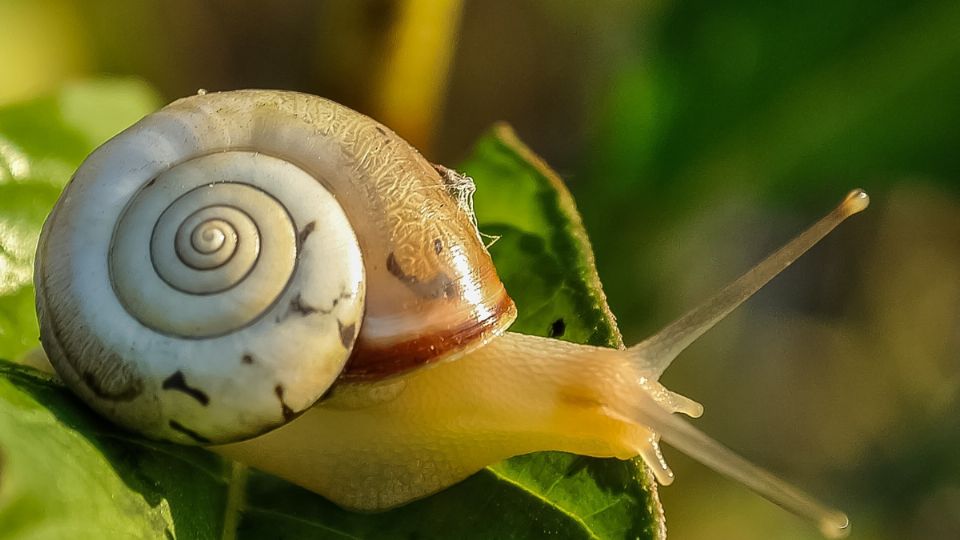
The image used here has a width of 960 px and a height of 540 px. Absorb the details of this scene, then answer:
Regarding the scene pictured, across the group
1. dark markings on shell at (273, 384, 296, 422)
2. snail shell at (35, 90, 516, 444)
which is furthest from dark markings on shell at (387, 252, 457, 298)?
dark markings on shell at (273, 384, 296, 422)

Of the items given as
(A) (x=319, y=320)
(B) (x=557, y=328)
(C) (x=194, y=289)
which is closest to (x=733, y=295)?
(B) (x=557, y=328)

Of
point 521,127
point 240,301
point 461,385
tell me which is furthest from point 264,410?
point 521,127

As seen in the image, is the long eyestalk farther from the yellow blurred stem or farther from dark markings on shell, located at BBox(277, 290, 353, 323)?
the yellow blurred stem

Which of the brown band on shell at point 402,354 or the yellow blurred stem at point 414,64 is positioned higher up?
the yellow blurred stem at point 414,64

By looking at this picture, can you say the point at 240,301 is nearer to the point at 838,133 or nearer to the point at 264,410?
the point at 264,410

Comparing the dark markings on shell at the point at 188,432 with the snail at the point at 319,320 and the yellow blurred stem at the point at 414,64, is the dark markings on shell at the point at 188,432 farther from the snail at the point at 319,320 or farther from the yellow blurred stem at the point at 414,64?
the yellow blurred stem at the point at 414,64

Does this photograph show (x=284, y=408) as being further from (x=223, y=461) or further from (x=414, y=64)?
(x=414, y=64)

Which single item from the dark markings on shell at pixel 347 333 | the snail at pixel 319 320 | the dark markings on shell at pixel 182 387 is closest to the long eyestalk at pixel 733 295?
the snail at pixel 319 320
